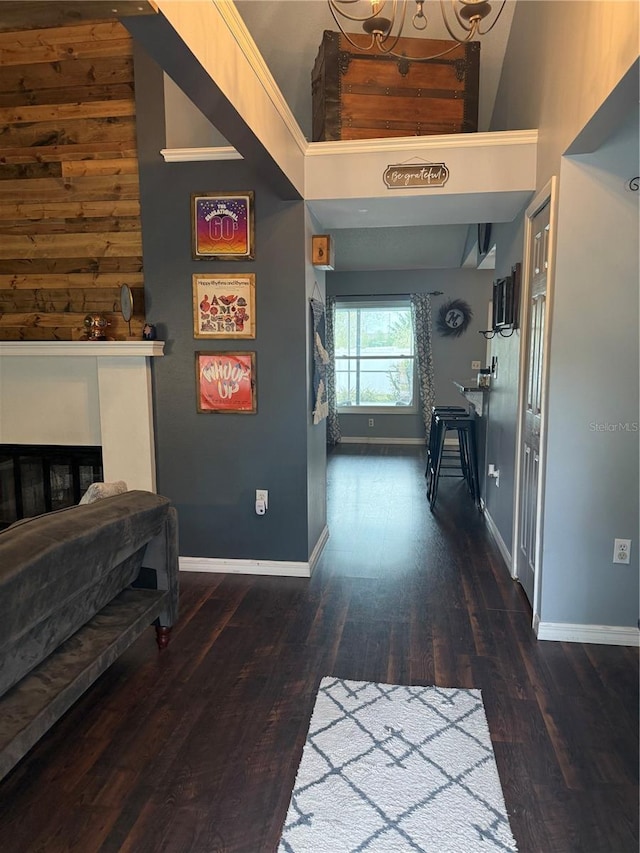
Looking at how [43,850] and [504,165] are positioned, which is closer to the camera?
[43,850]

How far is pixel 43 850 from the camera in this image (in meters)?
1.51

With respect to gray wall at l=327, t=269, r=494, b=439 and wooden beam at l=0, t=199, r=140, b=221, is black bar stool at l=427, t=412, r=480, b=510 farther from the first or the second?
wooden beam at l=0, t=199, r=140, b=221

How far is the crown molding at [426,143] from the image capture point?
288cm

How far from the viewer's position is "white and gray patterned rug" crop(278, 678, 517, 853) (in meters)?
1.55

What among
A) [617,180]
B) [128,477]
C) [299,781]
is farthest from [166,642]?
[617,180]

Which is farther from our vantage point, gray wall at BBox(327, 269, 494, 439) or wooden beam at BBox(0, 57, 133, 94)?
gray wall at BBox(327, 269, 494, 439)

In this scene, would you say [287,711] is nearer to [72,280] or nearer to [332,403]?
[72,280]

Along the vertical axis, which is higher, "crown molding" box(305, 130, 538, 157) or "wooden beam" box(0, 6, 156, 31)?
"crown molding" box(305, 130, 538, 157)

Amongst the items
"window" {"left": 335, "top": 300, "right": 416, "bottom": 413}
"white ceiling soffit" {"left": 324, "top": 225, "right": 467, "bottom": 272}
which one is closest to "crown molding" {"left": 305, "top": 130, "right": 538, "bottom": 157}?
"white ceiling soffit" {"left": 324, "top": 225, "right": 467, "bottom": 272}

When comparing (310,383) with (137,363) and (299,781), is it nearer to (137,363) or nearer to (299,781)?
(137,363)

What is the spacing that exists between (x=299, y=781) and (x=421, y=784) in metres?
0.39

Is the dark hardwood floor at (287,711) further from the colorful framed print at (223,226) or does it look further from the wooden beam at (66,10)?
the wooden beam at (66,10)

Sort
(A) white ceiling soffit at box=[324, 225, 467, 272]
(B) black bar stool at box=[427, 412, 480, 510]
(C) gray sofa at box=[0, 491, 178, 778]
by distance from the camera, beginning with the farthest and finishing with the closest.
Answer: (A) white ceiling soffit at box=[324, 225, 467, 272]
(B) black bar stool at box=[427, 412, 480, 510]
(C) gray sofa at box=[0, 491, 178, 778]

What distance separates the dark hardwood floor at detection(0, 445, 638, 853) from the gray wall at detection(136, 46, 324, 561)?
359mm
